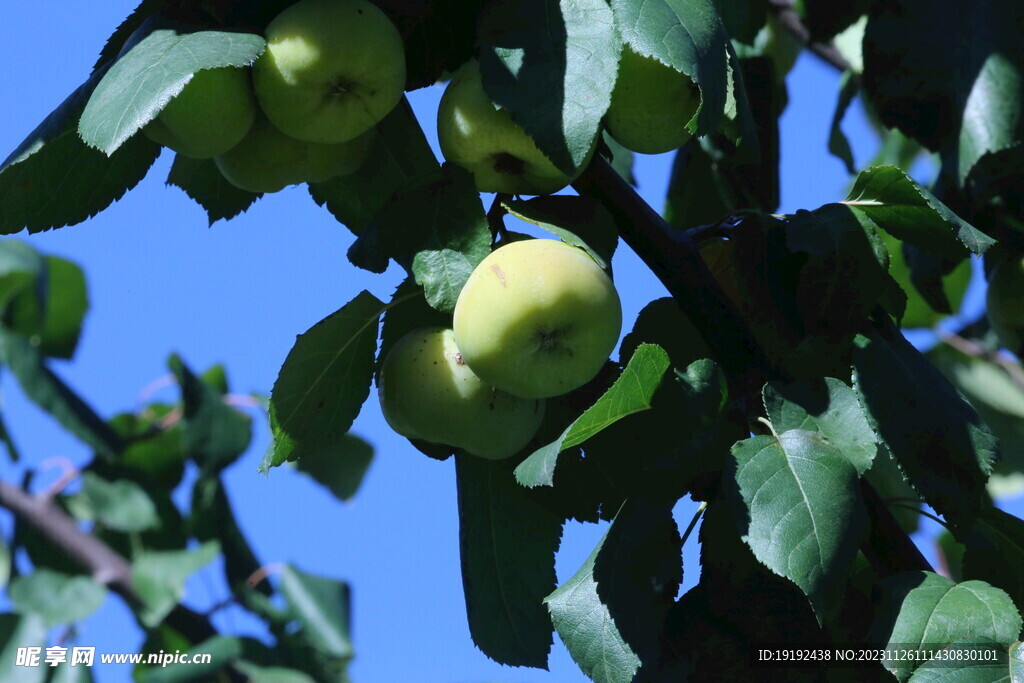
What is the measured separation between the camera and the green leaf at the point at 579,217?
0.86 meters

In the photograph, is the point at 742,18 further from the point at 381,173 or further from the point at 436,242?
the point at 436,242

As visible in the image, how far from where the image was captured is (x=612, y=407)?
78cm

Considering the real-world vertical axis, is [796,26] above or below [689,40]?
above

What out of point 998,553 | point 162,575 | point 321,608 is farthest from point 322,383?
point 162,575

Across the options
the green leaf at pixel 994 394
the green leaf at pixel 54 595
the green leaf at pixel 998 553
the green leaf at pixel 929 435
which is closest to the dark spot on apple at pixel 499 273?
the green leaf at pixel 929 435

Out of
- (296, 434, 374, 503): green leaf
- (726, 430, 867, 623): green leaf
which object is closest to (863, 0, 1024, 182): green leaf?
(726, 430, 867, 623): green leaf

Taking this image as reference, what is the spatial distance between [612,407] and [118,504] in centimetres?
207

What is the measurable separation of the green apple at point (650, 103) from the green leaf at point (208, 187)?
0.43m

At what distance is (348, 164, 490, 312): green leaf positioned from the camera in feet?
Result: 2.72

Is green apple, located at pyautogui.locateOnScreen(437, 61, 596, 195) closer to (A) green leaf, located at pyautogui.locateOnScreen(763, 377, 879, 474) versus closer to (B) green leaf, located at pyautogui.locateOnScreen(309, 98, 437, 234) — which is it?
(B) green leaf, located at pyautogui.locateOnScreen(309, 98, 437, 234)

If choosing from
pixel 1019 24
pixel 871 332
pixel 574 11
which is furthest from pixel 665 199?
pixel 574 11

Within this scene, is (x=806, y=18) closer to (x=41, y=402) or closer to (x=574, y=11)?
(x=574, y=11)

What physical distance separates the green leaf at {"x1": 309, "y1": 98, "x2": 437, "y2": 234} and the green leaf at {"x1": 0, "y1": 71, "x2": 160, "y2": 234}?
0.18 metres

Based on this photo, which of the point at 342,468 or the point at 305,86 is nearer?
the point at 305,86
